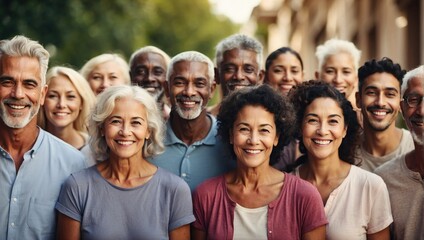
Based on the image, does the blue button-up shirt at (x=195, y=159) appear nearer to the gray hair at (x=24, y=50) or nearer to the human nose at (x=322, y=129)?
the human nose at (x=322, y=129)

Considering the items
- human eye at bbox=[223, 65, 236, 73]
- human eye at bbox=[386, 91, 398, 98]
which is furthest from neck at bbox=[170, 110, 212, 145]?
human eye at bbox=[386, 91, 398, 98]

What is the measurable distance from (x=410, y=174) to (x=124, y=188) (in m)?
2.17

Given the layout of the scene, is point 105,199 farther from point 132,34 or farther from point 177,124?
point 132,34

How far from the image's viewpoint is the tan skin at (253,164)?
5883 millimetres

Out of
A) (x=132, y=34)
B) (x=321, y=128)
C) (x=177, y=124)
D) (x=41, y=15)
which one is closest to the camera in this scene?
(x=321, y=128)

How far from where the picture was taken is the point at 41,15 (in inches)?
600

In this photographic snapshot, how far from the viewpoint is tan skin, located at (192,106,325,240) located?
5883 mm

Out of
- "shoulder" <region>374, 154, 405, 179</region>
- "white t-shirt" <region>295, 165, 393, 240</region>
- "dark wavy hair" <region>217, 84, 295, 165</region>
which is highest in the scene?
"dark wavy hair" <region>217, 84, 295, 165</region>

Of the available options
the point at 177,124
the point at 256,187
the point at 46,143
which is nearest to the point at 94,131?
the point at 46,143

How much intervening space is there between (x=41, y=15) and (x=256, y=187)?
33.6ft

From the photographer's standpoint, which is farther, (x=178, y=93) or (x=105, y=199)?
(x=178, y=93)

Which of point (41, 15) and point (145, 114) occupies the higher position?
point (41, 15)

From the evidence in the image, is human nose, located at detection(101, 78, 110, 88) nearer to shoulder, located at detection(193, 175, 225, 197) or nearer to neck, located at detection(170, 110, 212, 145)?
neck, located at detection(170, 110, 212, 145)

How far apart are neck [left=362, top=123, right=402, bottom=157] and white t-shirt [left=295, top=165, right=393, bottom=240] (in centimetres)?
102
